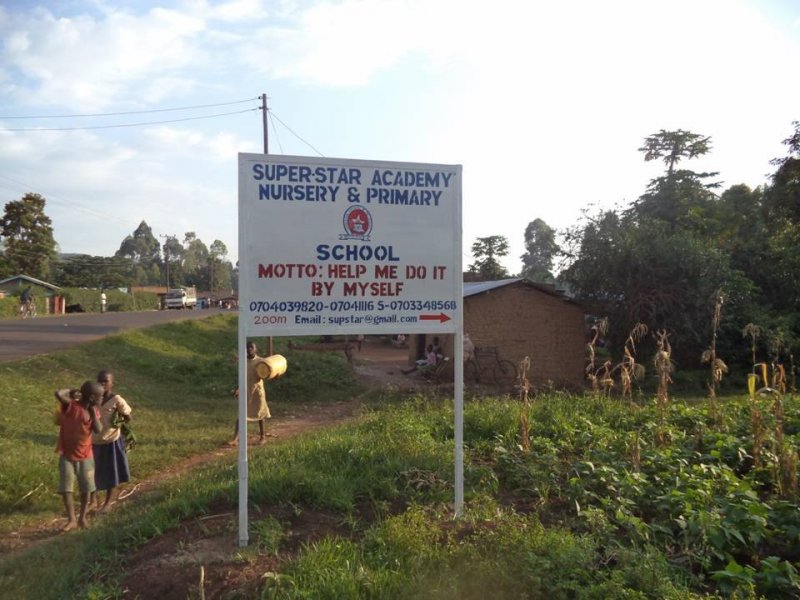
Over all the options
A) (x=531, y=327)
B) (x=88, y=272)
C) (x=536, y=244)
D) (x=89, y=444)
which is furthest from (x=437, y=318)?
(x=536, y=244)

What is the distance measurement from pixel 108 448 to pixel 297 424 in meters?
4.89

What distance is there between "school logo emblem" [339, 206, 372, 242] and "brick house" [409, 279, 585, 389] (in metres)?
12.6

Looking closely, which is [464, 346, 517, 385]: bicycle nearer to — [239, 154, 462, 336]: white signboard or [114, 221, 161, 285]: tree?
[239, 154, 462, 336]: white signboard

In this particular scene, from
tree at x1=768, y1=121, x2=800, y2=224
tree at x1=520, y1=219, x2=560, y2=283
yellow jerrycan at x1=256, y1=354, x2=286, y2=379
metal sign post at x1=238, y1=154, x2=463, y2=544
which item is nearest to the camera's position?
metal sign post at x1=238, y1=154, x2=463, y2=544

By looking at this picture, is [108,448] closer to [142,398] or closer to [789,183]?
[142,398]

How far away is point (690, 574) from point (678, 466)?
171 cm

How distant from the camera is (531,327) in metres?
17.9

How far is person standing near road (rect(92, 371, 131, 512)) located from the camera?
21.0ft

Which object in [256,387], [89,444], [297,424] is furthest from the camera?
[297,424]

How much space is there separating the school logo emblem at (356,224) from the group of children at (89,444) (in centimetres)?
332

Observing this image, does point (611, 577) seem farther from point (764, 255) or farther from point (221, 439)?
point (764, 255)

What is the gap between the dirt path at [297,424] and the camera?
219 inches

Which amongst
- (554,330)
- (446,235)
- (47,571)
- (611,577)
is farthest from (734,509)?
(554,330)

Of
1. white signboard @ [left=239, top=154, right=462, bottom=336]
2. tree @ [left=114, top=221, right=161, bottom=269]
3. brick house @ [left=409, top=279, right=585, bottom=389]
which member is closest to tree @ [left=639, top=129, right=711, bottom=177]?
brick house @ [left=409, top=279, right=585, bottom=389]
